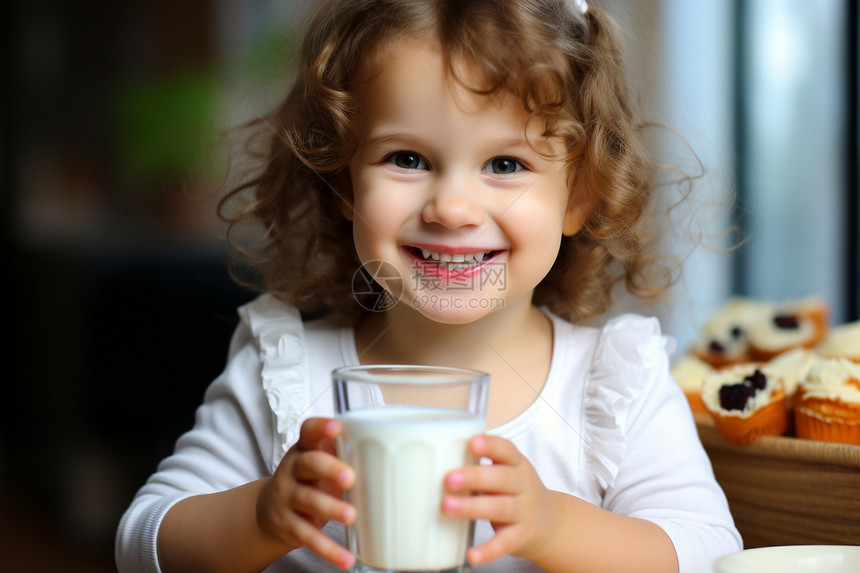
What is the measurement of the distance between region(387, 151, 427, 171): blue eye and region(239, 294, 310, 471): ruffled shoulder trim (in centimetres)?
28

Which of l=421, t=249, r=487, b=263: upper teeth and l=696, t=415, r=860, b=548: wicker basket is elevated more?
l=421, t=249, r=487, b=263: upper teeth

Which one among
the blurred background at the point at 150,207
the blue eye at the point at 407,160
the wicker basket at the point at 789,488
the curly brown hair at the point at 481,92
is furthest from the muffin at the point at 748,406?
the blurred background at the point at 150,207

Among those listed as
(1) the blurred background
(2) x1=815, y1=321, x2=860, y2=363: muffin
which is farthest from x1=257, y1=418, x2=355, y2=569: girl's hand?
(1) the blurred background

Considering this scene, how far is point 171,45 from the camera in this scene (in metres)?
3.15

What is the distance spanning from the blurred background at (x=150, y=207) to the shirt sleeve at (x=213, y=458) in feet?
4.01

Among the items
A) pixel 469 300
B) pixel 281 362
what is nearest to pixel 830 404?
pixel 469 300

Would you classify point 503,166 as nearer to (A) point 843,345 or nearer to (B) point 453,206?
(B) point 453,206

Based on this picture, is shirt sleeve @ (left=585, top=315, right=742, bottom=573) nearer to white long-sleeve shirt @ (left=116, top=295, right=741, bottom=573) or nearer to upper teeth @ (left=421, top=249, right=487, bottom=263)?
white long-sleeve shirt @ (left=116, top=295, right=741, bottom=573)

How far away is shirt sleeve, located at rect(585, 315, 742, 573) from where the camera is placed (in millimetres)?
851

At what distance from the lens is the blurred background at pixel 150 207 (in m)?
2.40

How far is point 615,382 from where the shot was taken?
3.22 ft

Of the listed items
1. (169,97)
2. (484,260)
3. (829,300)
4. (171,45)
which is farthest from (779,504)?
(171,45)

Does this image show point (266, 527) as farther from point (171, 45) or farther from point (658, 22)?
point (171, 45)

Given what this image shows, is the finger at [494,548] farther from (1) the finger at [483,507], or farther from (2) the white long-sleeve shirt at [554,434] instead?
(2) the white long-sleeve shirt at [554,434]
